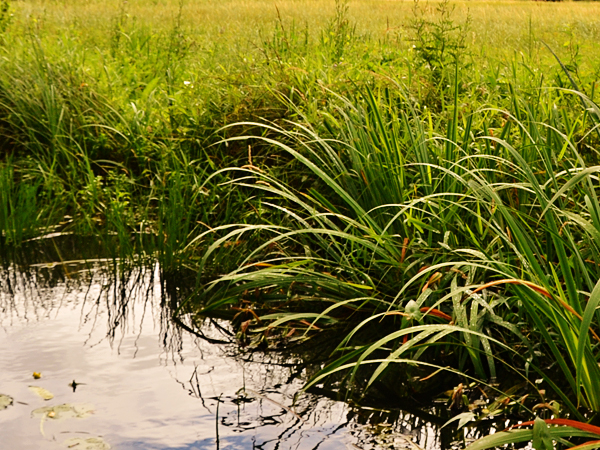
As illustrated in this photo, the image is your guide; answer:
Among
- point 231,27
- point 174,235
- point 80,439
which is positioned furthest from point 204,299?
point 231,27

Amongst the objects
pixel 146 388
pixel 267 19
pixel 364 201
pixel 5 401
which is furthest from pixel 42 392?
pixel 267 19

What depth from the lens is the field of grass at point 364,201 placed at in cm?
227

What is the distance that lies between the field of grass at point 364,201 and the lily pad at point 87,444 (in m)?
0.71

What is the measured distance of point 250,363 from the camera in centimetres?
263

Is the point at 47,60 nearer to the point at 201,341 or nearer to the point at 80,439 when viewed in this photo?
the point at 201,341

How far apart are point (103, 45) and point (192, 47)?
107 centimetres

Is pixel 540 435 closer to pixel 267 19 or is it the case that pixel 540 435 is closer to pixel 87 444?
pixel 87 444

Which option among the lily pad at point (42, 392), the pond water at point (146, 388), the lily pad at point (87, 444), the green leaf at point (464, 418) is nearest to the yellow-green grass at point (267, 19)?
the pond water at point (146, 388)

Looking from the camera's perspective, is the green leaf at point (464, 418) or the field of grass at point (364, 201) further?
the field of grass at point (364, 201)

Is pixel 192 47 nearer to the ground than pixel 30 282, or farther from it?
farther from it

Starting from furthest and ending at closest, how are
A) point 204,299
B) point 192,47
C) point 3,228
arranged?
point 192,47
point 3,228
point 204,299

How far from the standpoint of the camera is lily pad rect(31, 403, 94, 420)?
225 cm

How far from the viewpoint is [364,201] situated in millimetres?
3189

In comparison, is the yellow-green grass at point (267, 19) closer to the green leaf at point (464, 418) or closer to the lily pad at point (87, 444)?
the green leaf at point (464, 418)
